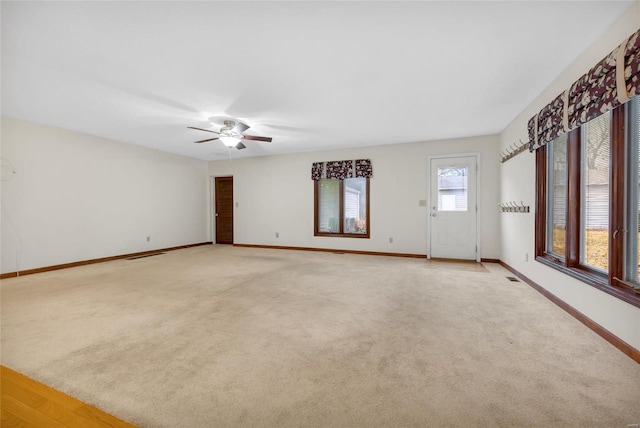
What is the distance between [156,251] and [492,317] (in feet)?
21.7

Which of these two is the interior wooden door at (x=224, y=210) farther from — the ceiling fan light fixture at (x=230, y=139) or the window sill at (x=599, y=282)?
the window sill at (x=599, y=282)

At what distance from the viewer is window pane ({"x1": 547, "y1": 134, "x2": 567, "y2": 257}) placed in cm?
287

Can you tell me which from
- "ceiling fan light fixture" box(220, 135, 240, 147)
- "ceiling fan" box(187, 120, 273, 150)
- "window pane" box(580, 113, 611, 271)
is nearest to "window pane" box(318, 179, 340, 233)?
"ceiling fan" box(187, 120, 273, 150)

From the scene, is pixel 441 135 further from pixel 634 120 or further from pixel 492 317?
pixel 492 317

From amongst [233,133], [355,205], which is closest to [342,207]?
[355,205]

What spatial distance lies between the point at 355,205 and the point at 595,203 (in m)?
4.17

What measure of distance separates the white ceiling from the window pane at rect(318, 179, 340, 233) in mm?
2357

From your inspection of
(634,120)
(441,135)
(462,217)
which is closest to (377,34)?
(634,120)

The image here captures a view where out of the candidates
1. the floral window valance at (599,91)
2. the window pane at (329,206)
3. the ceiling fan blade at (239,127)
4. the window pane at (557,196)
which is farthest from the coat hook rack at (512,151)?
the ceiling fan blade at (239,127)

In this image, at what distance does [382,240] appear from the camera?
228 inches

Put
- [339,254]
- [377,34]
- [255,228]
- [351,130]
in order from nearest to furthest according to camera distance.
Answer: [377,34], [351,130], [339,254], [255,228]

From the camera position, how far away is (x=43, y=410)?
1.31 meters

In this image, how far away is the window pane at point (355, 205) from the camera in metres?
6.04

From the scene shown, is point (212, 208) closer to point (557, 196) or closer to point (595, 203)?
point (557, 196)
